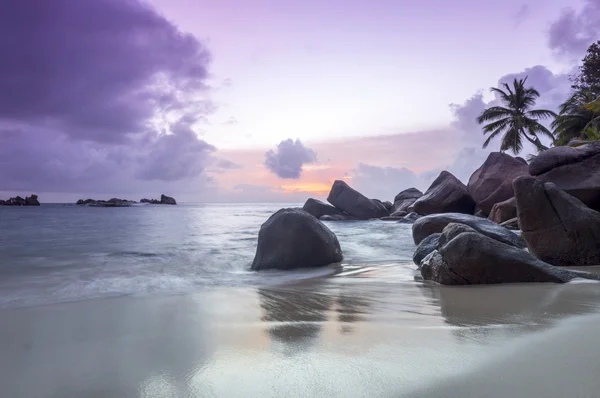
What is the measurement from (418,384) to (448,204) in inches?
670

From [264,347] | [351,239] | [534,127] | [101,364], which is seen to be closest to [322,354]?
[264,347]

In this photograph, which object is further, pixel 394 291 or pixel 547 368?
pixel 394 291

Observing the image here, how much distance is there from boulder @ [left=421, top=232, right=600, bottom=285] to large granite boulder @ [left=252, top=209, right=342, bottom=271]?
2.76 meters

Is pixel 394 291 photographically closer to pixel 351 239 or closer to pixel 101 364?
pixel 101 364

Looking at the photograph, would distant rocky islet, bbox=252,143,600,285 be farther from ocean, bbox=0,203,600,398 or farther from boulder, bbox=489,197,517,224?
boulder, bbox=489,197,517,224

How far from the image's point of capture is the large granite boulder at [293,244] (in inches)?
265

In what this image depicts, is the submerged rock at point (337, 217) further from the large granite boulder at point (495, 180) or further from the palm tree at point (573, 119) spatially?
the palm tree at point (573, 119)

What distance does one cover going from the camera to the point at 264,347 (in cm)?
218

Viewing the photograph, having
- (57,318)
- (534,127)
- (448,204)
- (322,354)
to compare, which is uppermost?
(534,127)

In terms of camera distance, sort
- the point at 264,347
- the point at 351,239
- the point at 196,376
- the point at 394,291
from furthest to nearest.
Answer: the point at 351,239, the point at 394,291, the point at 264,347, the point at 196,376

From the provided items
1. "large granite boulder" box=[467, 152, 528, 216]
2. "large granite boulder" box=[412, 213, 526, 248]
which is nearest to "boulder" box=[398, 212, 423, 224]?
"large granite boulder" box=[467, 152, 528, 216]

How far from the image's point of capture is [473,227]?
22.6 feet

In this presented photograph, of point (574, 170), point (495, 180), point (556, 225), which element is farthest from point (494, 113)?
point (556, 225)

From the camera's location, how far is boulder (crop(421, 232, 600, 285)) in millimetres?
4133
